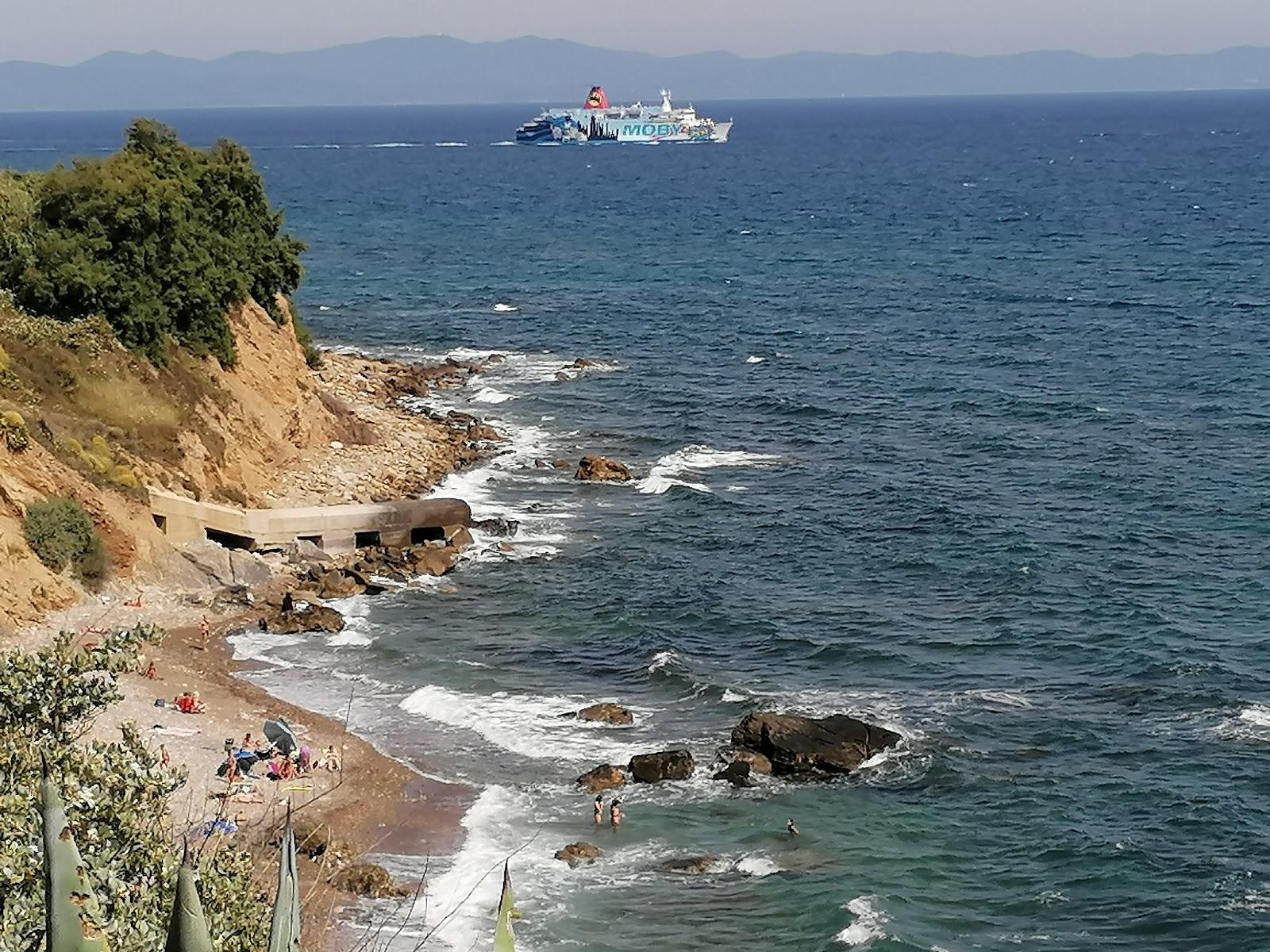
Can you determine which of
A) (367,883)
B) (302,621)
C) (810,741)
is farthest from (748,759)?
(302,621)

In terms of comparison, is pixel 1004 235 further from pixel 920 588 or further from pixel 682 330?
pixel 920 588

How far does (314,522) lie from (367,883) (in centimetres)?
2406

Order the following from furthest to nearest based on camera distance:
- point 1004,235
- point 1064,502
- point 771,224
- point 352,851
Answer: point 771,224 → point 1004,235 → point 1064,502 → point 352,851

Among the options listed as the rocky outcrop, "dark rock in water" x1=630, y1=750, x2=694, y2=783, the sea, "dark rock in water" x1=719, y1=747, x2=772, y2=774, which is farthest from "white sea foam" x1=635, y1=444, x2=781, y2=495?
"dark rock in water" x1=630, y1=750, x2=694, y2=783

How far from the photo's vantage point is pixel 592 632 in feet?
164

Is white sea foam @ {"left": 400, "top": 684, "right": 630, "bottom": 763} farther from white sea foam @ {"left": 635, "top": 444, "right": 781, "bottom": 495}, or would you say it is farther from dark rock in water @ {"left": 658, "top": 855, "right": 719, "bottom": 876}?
white sea foam @ {"left": 635, "top": 444, "right": 781, "bottom": 495}

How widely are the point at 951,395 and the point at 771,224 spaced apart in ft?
275

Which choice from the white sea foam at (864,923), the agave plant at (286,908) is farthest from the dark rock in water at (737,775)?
the agave plant at (286,908)

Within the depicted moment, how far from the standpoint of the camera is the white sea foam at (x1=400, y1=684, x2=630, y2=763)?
41.3 m

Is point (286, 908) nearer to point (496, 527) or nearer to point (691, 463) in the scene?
point (496, 527)

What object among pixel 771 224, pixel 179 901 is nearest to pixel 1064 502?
pixel 179 901

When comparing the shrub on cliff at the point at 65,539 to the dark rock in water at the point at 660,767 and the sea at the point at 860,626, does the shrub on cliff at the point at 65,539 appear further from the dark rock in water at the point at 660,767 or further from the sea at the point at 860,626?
the dark rock in water at the point at 660,767

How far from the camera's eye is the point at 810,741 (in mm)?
40469

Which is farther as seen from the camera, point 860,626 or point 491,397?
point 491,397
